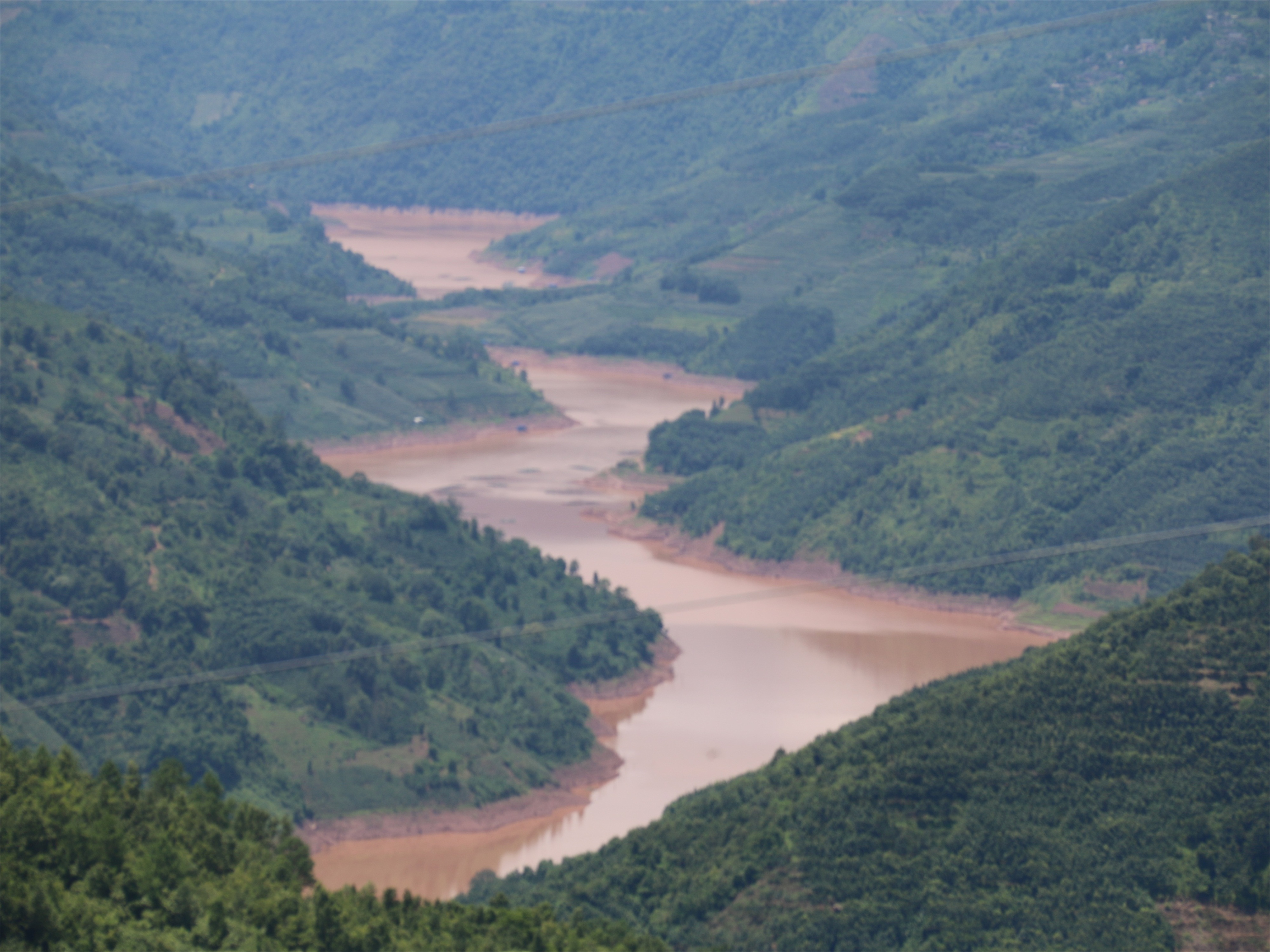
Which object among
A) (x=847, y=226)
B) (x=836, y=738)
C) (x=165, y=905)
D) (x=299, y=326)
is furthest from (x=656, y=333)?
(x=165, y=905)

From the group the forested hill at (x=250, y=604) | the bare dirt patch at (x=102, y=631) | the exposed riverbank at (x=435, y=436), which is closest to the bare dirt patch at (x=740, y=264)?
the exposed riverbank at (x=435, y=436)

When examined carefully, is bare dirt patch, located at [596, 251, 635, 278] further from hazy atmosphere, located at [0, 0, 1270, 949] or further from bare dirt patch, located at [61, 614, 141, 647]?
bare dirt patch, located at [61, 614, 141, 647]

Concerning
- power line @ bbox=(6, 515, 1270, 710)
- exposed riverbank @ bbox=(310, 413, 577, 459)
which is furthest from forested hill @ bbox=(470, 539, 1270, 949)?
exposed riverbank @ bbox=(310, 413, 577, 459)

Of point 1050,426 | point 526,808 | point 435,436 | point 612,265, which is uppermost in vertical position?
point 612,265

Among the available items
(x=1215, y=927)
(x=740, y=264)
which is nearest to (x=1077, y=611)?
(x=1215, y=927)

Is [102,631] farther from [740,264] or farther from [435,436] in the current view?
[740,264]

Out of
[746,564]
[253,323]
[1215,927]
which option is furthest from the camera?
[253,323]

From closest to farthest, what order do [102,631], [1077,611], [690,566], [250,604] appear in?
[102,631] → [250,604] → [1077,611] → [690,566]
